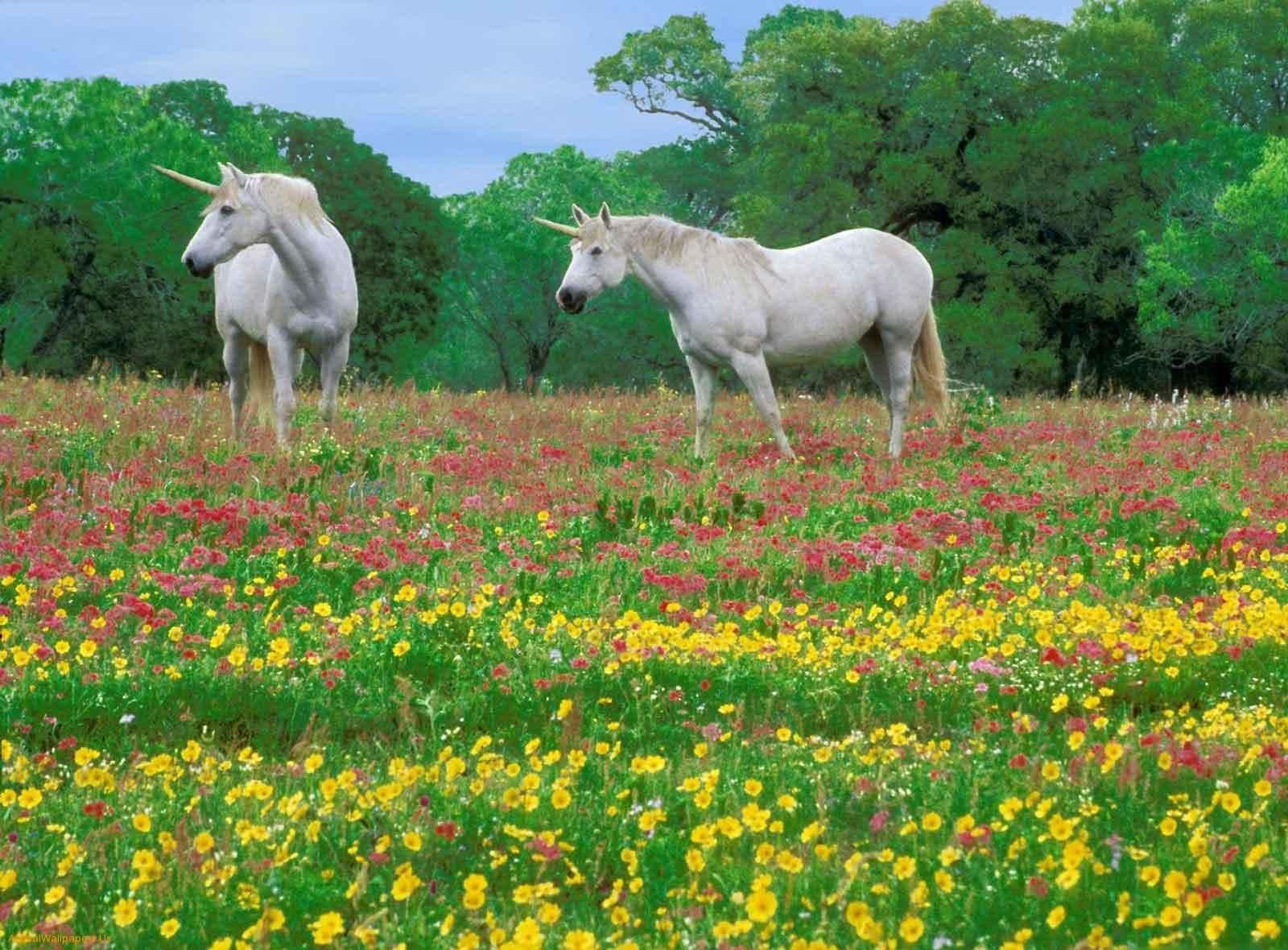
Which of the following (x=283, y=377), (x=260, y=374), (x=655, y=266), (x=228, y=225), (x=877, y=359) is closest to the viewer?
(x=228, y=225)

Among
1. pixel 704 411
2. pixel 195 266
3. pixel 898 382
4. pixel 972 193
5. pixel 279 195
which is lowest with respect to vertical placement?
pixel 704 411

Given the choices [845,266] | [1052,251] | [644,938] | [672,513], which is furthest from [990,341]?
[644,938]

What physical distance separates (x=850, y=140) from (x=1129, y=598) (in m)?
32.0

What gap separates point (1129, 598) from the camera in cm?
911

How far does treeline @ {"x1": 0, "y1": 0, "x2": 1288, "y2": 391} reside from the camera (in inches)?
1485

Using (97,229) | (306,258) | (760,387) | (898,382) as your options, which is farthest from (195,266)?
(97,229)

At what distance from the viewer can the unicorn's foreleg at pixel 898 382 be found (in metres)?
15.8

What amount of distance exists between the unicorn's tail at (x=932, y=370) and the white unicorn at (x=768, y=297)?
0.01 m

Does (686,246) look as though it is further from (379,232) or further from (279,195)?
(379,232)

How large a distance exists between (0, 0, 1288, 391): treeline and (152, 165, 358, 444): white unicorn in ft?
83.6

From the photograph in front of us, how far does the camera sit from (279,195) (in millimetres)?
14164

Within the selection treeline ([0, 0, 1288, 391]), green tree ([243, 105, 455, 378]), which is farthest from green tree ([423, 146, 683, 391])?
treeline ([0, 0, 1288, 391])

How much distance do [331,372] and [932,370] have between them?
6805mm

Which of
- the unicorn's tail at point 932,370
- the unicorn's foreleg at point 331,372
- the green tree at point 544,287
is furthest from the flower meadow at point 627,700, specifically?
the green tree at point 544,287
